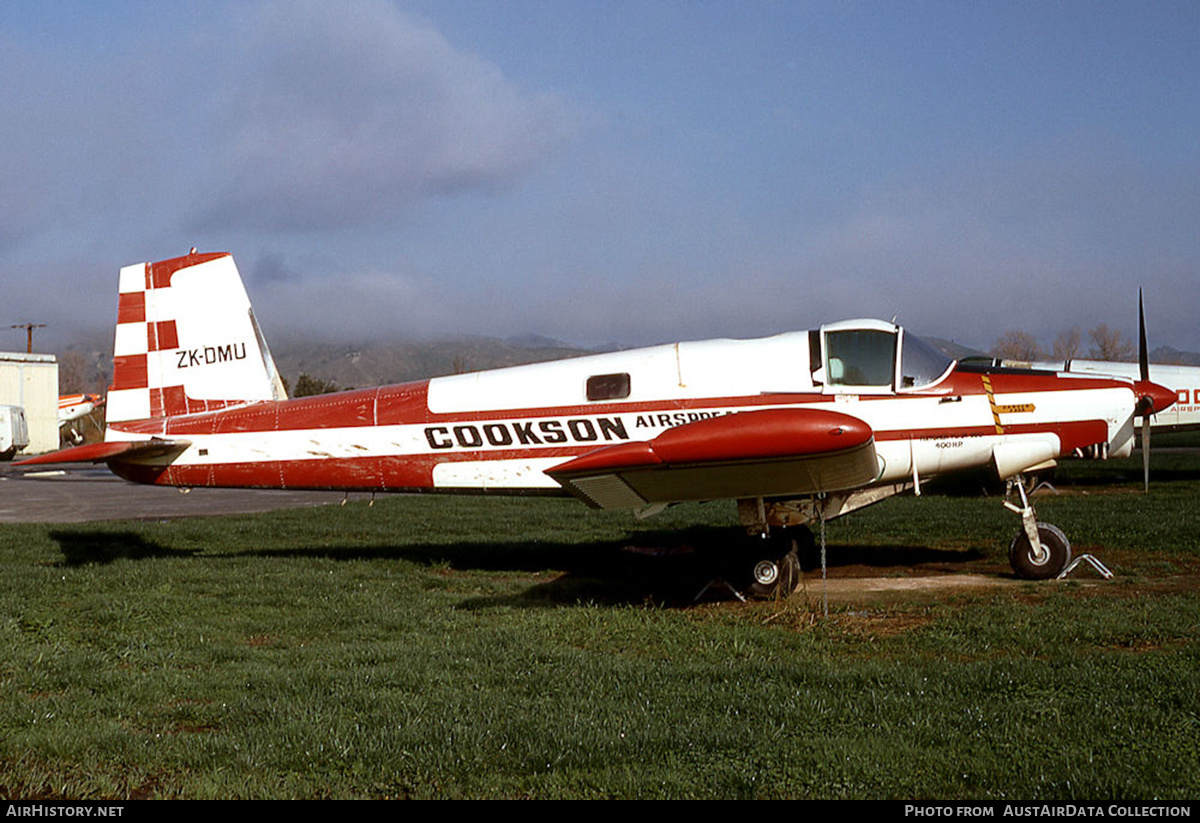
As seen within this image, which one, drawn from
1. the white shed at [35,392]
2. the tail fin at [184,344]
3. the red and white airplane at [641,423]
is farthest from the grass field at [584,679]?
the white shed at [35,392]

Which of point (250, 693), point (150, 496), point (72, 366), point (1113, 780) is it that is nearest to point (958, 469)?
point (1113, 780)

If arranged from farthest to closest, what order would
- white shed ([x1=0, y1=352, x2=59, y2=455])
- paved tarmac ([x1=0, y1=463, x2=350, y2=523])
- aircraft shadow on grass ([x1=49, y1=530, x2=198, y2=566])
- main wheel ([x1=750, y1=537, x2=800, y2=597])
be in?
white shed ([x1=0, y1=352, x2=59, y2=455]) → paved tarmac ([x1=0, y1=463, x2=350, y2=523]) → aircraft shadow on grass ([x1=49, y1=530, x2=198, y2=566]) → main wheel ([x1=750, y1=537, x2=800, y2=597])

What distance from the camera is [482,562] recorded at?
37.9ft

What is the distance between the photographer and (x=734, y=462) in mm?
7680

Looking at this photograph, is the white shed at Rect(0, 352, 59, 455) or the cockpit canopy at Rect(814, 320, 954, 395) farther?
the white shed at Rect(0, 352, 59, 455)

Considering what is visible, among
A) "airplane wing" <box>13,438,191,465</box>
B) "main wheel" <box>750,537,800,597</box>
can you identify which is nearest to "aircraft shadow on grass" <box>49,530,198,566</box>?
"airplane wing" <box>13,438,191,465</box>

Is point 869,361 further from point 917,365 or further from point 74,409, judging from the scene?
point 74,409

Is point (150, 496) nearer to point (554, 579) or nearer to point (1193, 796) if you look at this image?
point (554, 579)

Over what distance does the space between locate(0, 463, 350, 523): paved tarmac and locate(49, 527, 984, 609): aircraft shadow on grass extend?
176 inches

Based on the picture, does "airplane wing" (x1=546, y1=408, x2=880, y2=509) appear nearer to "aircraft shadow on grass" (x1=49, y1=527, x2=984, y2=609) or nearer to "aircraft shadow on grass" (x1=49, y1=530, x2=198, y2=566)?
"aircraft shadow on grass" (x1=49, y1=527, x2=984, y2=609)

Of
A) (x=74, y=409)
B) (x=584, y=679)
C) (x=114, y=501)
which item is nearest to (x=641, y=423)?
(x=584, y=679)

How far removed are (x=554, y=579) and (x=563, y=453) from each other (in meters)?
1.51

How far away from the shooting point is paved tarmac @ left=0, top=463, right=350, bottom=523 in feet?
59.5

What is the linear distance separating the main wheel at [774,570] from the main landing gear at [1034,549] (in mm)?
2239
